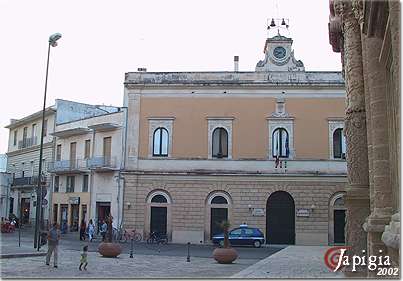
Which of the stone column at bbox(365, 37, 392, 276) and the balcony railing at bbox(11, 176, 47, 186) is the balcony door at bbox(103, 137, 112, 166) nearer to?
the balcony railing at bbox(11, 176, 47, 186)

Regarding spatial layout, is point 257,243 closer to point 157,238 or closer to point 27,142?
point 157,238

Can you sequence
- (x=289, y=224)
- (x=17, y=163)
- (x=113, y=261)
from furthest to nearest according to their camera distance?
(x=17, y=163) < (x=289, y=224) < (x=113, y=261)

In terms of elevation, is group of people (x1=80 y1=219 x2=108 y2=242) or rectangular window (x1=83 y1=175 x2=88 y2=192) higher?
rectangular window (x1=83 y1=175 x2=88 y2=192)

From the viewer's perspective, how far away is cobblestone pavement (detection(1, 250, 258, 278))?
15.9 m

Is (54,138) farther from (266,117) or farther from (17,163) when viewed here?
(266,117)

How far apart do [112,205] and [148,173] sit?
11.1ft

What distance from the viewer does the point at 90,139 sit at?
39750 millimetres

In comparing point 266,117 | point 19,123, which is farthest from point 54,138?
point 266,117

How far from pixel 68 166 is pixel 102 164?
200 inches

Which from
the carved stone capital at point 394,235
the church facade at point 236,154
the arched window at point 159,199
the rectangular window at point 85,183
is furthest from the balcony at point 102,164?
the carved stone capital at point 394,235

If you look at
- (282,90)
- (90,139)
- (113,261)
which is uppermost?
(282,90)

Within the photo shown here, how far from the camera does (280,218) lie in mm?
34344

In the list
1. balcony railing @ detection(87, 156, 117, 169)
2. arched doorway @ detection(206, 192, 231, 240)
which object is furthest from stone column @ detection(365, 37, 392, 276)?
balcony railing @ detection(87, 156, 117, 169)

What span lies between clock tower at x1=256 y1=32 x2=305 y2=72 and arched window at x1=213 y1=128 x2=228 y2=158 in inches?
204
